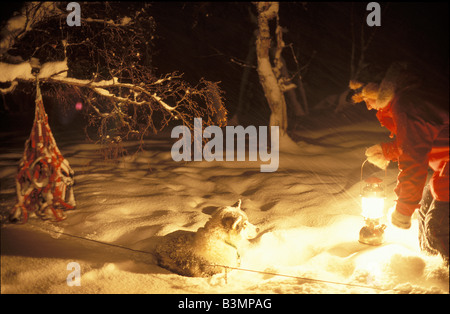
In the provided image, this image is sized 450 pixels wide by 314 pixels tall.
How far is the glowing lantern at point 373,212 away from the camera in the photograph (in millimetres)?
4184

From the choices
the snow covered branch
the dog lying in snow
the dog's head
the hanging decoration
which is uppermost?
the snow covered branch

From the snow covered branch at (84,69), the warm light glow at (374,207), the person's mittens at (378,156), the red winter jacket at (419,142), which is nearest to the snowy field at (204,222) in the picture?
the warm light glow at (374,207)

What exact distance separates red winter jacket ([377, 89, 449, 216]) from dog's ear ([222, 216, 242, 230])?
1.57m

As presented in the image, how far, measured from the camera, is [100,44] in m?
7.24

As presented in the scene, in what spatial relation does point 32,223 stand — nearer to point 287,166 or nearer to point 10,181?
point 10,181

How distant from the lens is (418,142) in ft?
10.5

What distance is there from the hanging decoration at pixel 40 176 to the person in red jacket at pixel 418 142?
3.70 metres

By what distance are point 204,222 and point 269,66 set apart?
5.49 m

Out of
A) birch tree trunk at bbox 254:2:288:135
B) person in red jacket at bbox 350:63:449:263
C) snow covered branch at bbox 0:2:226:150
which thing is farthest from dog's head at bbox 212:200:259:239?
birch tree trunk at bbox 254:2:288:135

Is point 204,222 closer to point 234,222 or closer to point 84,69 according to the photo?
point 234,222

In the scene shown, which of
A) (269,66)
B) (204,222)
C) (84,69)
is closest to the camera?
(204,222)

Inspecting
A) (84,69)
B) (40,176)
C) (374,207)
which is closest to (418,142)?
(374,207)

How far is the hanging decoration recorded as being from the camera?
4410 mm

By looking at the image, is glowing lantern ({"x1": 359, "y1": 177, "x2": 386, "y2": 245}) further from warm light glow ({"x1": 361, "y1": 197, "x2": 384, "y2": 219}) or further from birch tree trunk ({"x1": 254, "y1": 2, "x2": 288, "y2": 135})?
birch tree trunk ({"x1": 254, "y1": 2, "x2": 288, "y2": 135})
